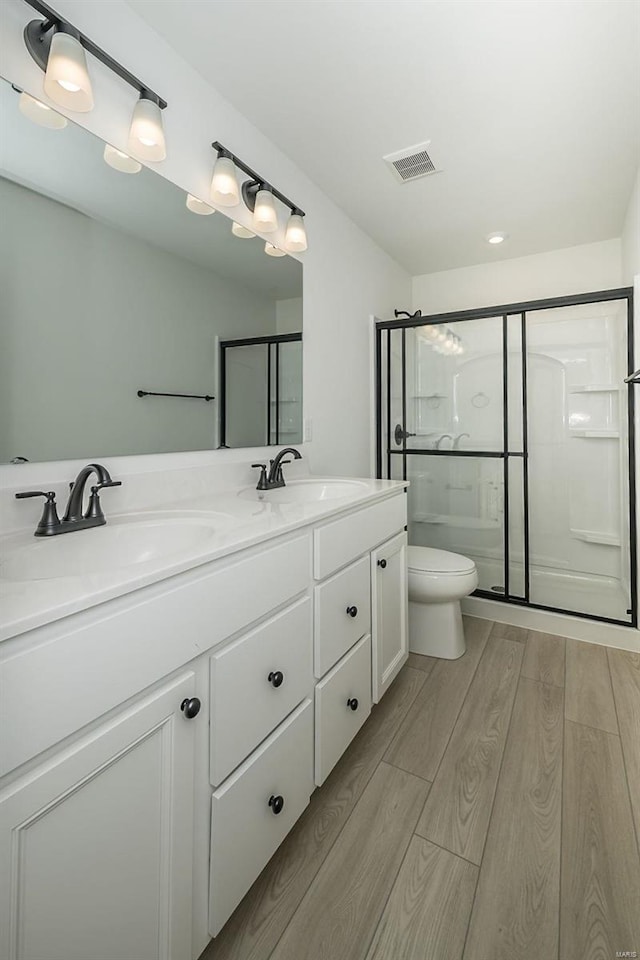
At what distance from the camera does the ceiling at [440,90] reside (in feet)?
4.29

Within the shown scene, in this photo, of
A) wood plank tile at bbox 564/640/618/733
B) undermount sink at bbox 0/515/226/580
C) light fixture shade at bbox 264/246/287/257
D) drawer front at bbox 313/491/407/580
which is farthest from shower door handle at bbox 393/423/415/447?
undermount sink at bbox 0/515/226/580

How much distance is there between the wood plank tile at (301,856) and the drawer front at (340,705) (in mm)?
109

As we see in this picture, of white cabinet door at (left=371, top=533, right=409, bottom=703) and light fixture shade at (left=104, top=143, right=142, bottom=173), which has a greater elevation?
light fixture shade at (left=104, top=143, right=142, bottom=173)

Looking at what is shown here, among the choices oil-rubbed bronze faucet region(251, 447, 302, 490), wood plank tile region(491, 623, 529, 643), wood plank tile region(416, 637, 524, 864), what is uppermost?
oil-rubbed bronze faucet region(251, 447, 302, 490)

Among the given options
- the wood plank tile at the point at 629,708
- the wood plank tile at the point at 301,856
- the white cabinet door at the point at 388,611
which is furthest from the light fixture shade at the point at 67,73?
the wood plank tile at the point at 629,708

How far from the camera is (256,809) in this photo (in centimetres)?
97

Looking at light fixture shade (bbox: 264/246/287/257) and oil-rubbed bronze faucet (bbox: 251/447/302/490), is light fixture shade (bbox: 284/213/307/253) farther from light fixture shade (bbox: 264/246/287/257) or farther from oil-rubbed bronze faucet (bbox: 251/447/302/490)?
oil-rubbed bronze faucet (bbox: 251/447/302/490)

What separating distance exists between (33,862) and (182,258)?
1.54m

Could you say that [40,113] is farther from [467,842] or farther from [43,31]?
[467,842]

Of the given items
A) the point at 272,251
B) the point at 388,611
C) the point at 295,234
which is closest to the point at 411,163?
the point at 295,234

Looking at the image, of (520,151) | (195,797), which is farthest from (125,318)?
(520,151)

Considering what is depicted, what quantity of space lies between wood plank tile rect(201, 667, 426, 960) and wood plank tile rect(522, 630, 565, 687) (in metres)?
0.73

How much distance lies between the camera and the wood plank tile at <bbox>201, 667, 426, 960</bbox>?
941 millimetres

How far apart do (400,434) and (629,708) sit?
178cm
